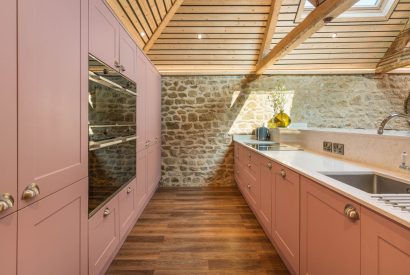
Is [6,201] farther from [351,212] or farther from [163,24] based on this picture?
[163,24]

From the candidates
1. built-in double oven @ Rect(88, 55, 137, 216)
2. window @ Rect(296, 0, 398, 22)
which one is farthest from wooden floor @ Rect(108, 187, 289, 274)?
window @ Rect(296, 0, 398, 22)

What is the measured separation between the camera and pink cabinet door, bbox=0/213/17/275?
868 millimetres

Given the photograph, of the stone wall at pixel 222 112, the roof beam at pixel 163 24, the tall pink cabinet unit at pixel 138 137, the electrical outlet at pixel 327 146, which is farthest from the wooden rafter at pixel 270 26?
the electrical outlet at pixel 327 146

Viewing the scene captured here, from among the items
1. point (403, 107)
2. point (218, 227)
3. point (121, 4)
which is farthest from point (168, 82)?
point (403, 107)

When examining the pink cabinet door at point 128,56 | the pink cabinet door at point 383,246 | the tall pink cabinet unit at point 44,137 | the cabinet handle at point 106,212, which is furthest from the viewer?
the pink cabinet door at point 128,56

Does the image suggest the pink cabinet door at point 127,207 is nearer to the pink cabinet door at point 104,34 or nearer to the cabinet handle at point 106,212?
the cabinet handle at point 106,212

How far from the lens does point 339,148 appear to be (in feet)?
7.56

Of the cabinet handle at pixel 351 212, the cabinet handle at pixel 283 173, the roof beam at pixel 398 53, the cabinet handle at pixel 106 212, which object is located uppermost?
the roof beam at pixel 398 53

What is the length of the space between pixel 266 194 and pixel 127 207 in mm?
1303

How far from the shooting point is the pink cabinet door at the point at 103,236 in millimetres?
1615

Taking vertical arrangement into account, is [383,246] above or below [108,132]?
below

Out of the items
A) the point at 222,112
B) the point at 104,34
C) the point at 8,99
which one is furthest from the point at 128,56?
the point at 222,112

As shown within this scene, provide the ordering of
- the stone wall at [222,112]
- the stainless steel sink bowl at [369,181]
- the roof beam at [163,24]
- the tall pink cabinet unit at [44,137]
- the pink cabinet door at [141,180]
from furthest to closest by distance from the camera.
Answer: the stone wall at [222,112], the roof beam at [163,24], the pink cabinet door at [141,180], the stainless steel sink bowl at [369,181], the tall pink cabinet unit at [44,137]

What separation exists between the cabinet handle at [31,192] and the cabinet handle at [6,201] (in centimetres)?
7
